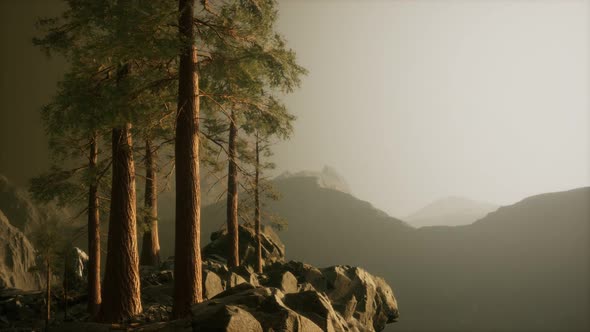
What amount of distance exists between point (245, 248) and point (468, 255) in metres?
71.7

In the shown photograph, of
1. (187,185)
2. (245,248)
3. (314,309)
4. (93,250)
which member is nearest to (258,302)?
(314,309)

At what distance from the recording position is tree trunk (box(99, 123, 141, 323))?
332 inches

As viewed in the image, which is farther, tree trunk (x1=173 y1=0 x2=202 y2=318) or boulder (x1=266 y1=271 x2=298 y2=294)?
boulder (x1=266 y1=271 x2=298 y2=294)

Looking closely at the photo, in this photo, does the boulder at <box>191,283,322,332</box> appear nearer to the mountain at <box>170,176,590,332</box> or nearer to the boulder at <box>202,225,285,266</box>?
the boulder at <box>202,225,285,266</box>

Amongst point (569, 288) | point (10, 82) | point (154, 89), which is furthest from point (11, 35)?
point (569, 288)

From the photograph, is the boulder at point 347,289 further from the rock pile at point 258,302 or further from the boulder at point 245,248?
the boulder at point 245,248

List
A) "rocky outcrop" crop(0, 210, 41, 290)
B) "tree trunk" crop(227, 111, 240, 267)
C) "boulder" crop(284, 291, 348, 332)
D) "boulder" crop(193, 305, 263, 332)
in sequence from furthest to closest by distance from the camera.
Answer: "rocky outcrop" crop(0, 210, 41, 290), "tree trunk" crop(227, 111, 240, 267), "boulder" crop(284, 291, 348, 332), "boulder" crop(193, 305, 263, 332)

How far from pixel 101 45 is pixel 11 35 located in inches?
4794

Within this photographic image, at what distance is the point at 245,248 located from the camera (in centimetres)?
2222

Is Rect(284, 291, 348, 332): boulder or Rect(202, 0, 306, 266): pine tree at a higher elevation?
Rect(202, 0, 306, 266): pine tree

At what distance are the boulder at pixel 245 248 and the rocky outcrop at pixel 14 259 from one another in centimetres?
3052

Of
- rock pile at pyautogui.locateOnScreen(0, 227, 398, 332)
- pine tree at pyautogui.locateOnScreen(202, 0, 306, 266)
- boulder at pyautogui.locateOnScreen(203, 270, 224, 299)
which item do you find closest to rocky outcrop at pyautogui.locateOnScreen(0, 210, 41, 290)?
rock pile at pyautogui.locateOnScreen(0, 227, 398, 332)

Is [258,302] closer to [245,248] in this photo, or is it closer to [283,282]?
[283,282]

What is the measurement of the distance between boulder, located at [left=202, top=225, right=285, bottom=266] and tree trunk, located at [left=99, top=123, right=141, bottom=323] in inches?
432
